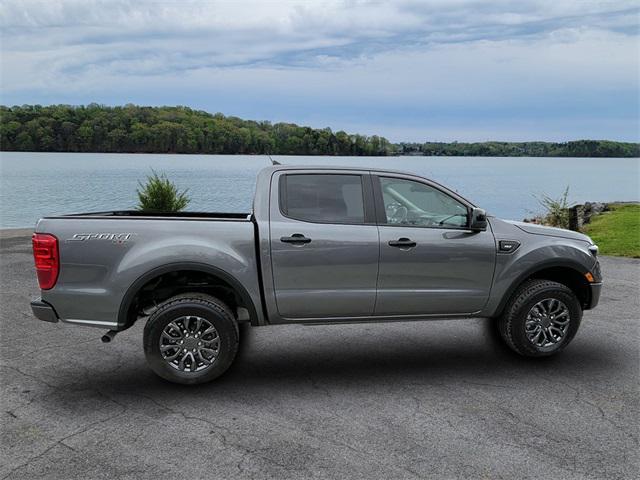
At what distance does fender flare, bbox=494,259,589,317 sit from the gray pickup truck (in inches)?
0.5

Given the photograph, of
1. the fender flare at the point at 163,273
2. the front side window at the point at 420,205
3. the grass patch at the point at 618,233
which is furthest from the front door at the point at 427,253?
the grass patch at the point at 618,233

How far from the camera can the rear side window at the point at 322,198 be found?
17.4ft

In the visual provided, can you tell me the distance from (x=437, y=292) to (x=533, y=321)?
104 centimetres

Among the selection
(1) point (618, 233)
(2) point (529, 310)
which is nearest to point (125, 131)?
(1) point (618, 233)

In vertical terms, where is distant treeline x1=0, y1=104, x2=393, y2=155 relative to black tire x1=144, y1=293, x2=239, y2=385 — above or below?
A: above

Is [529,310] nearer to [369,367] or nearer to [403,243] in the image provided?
[403,243]

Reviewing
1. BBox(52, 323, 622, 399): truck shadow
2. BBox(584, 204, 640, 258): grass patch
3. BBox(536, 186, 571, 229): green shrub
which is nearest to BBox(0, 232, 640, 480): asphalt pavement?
BBox(52, 323, 622, 399): truck shadow

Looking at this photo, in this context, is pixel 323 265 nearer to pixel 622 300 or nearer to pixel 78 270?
pixel 78 270

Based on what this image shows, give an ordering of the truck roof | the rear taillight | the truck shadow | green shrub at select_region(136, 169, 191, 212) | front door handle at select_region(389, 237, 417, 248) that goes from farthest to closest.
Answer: green shrub at select_region(136, 169, 191, 212), the truck roof, front door handle at select_region(389, 237, 417, 248), the truck shadow, the rear taillight

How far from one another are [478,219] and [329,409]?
2.24m

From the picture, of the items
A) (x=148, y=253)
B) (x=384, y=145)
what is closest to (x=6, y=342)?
(x=148, y=253)

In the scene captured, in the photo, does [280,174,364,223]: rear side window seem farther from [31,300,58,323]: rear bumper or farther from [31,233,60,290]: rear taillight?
[31,300,58,323]: rear bumper

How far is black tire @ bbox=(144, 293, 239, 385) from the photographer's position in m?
4.86

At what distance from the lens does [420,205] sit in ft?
18.3
